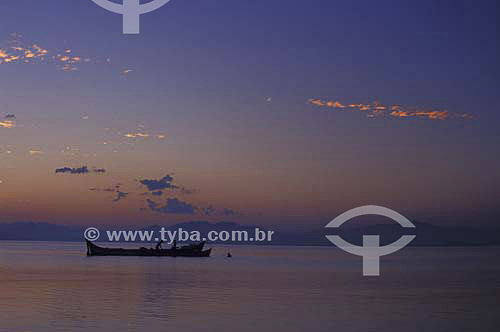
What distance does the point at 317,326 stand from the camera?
3102cm

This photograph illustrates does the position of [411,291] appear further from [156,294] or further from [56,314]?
[56,314]

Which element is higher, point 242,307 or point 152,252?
point 242,307

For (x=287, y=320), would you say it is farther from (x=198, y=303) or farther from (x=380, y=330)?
(x=198, y=303)

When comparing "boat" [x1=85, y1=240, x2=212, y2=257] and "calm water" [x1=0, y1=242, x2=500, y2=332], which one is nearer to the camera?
"calm water" [x1=0, y1=242, x2=500, y2=332]

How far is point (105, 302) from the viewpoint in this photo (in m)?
40.5

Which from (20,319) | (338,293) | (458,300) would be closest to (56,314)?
(20,319)

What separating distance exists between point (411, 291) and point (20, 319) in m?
32.1

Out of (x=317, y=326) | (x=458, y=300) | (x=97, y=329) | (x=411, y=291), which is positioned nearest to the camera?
(x=97, y=329)

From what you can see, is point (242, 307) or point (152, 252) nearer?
point (242, 307)

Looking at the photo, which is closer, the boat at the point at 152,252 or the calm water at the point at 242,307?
the calm water at the point at 242,307

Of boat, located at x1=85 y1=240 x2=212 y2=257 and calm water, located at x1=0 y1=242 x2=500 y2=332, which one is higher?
calm water, located at x1=0 y1=242 x2=500 y2=332

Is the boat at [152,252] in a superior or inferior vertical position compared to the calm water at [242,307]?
inferior

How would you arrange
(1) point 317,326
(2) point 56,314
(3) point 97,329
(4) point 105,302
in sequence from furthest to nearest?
(4) point 105,302, (2) point 56,314, (1) point 317,326, (3) point 97,329

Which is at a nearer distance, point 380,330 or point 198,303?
point 380,330
